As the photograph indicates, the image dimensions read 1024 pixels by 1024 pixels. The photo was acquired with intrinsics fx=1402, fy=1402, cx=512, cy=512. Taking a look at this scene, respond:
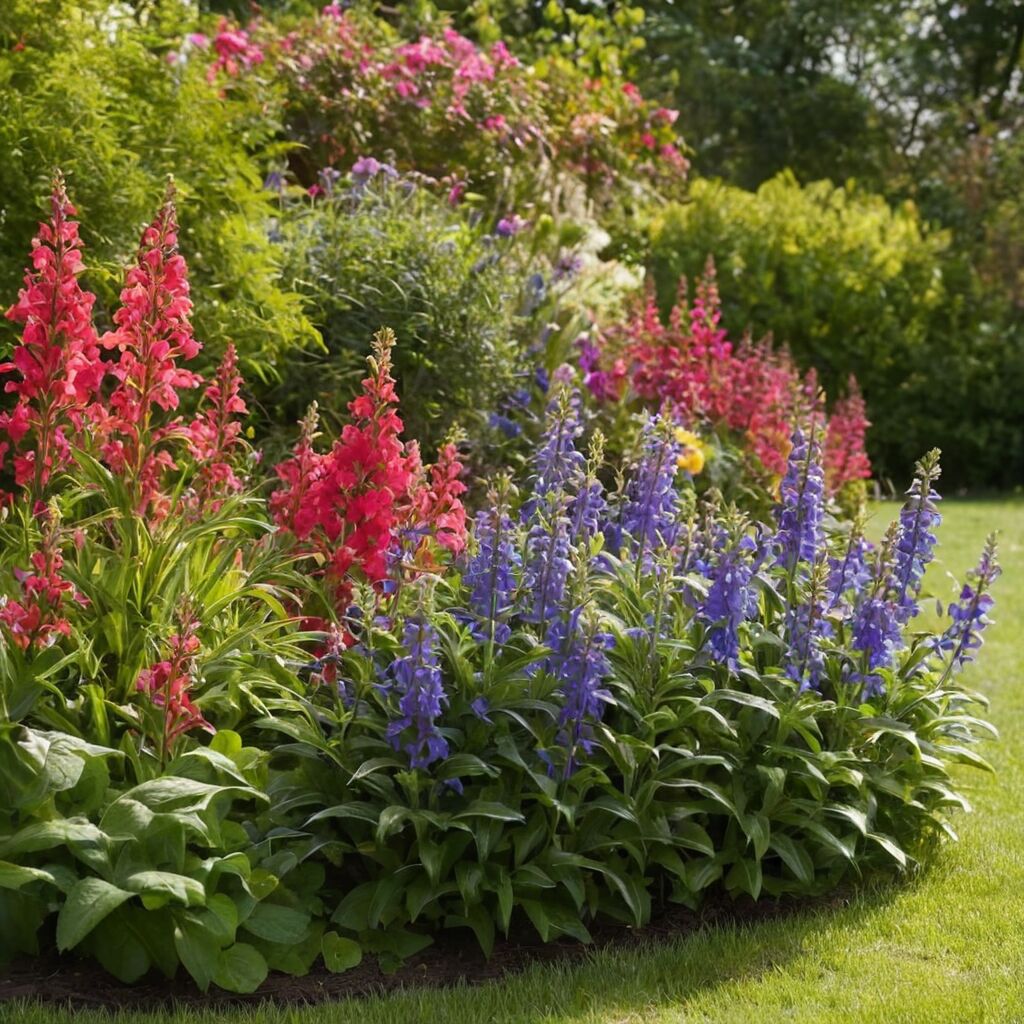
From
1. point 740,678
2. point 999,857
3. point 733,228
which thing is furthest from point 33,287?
point 733,228

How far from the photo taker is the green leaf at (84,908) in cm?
277

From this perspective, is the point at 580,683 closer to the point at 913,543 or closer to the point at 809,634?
the point at 809,634

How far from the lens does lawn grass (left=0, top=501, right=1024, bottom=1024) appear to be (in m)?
3.01

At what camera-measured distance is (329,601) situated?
3.76m

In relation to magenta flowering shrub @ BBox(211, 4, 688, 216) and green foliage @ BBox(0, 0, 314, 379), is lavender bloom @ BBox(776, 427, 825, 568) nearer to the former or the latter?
green foliage @ BBox(0, 0, 314, 379)

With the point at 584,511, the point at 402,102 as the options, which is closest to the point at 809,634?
the point at 584,511

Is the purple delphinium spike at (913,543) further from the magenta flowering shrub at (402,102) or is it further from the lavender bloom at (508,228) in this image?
the magenta flowering shrub at (402,102)

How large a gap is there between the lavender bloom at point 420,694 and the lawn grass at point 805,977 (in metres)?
0.53

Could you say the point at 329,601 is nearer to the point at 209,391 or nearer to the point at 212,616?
the point at 212,616

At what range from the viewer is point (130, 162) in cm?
520

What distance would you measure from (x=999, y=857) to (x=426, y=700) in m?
1.90

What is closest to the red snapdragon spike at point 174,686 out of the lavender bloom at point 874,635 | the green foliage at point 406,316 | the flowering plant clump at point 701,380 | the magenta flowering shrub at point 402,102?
the lavender bloom at point 874,635

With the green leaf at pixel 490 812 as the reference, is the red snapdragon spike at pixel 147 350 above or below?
above

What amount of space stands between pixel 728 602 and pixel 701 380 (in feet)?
12.9
